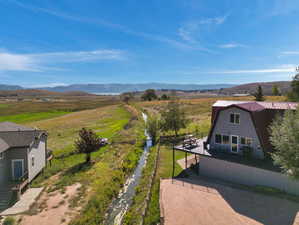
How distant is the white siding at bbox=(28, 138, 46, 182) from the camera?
18.0m

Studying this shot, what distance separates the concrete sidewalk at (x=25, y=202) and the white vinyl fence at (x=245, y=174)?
16.1m

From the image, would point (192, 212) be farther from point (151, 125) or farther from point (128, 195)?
point (151, 125)

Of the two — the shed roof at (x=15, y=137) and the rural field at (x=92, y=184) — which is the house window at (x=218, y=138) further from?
the shed roof at (x=15, y=137)

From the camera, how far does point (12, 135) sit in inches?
717

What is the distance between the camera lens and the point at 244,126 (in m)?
19.4

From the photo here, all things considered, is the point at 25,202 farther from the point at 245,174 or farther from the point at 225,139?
the point at 225,139

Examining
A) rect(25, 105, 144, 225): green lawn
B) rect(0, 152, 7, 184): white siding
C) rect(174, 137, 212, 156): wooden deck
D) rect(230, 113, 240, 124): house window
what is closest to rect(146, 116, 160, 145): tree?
rect(25, 105, 144, 225): green lawn

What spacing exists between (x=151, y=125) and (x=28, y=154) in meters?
21.5

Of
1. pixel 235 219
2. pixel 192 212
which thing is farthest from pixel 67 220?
pixel 235 219

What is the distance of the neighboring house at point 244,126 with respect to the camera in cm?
1845

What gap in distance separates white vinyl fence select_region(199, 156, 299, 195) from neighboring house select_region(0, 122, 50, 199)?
17.1m

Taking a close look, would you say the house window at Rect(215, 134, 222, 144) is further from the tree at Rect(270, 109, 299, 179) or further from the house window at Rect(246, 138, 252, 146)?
the tree at Rect(270, 109, 299, 179)

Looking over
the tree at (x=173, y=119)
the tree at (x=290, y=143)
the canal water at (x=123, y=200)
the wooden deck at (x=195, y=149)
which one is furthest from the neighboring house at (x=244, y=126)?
the tree at (x=173, y=119)

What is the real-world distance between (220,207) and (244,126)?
8884mm
